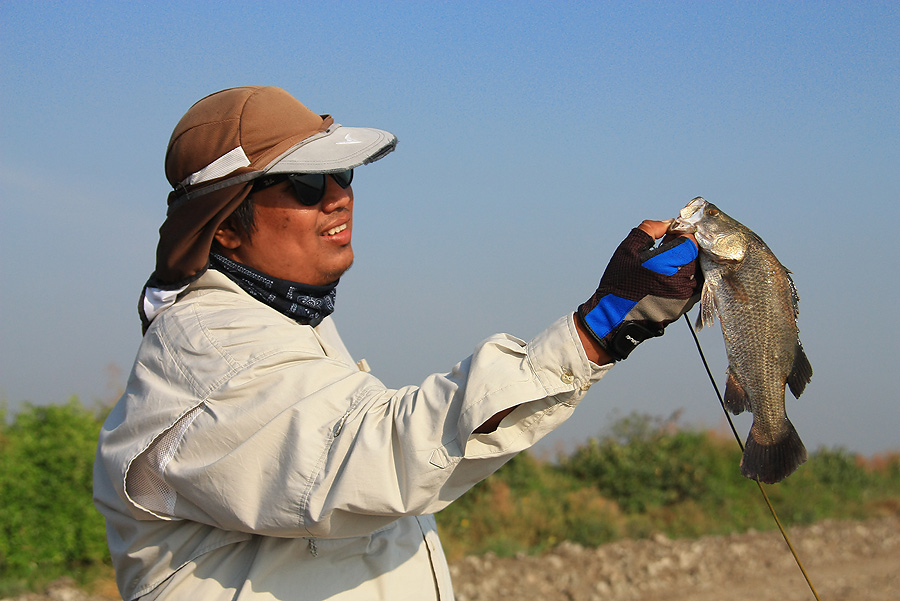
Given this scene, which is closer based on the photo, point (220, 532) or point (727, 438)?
point (220, 532)

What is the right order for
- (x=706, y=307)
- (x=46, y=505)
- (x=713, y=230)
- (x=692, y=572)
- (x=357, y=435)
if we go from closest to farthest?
(x=357, y=435) → (x=713, y=230) → (x=706, y=307) → (x=46, y=505) → (x=692, y=572)

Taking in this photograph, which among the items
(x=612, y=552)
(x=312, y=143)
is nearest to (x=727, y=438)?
(x=612, y=552)

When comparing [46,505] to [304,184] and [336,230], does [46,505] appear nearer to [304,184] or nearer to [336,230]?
[336,230]

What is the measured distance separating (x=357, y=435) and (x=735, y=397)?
1385mm

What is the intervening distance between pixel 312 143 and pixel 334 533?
4.23ft

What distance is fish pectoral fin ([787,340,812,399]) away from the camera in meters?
2.60

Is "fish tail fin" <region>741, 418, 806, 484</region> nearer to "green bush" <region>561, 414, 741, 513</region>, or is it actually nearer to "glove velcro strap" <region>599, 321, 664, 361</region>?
"glove velcro strap" <region>599, 321, 664, 361</region>

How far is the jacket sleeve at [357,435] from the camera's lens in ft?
5.83

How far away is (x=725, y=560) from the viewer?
7613 millimetres

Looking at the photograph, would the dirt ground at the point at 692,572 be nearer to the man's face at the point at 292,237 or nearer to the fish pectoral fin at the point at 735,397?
the fish pectoral fin at the point at 735,397

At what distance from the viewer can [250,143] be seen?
98.5 inches

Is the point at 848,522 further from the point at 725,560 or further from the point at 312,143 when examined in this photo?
the point at 312,143

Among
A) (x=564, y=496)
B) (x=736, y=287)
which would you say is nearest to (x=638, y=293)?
(x=736, y=287)

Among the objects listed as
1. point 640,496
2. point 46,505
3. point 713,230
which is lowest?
point 640,496
